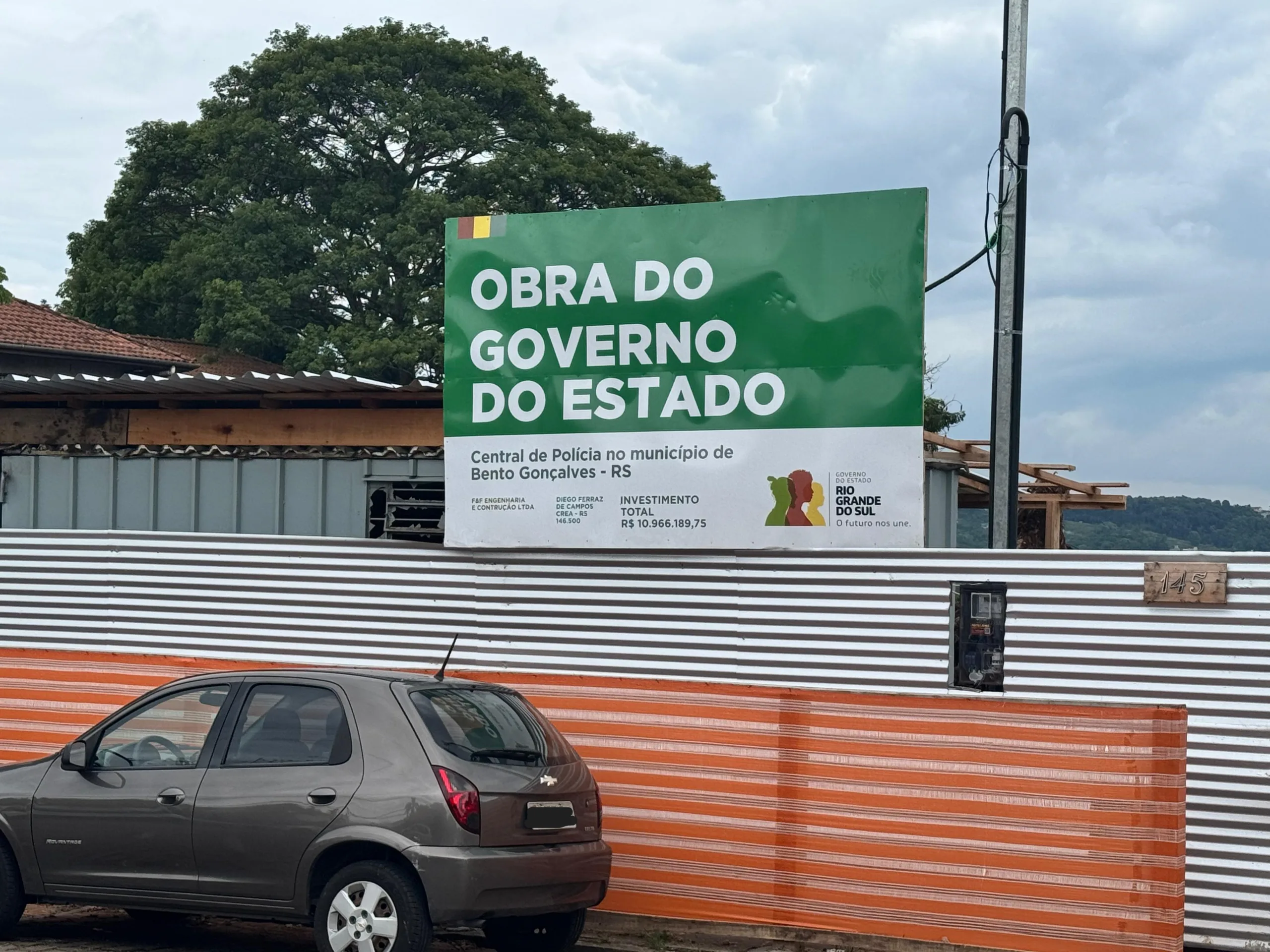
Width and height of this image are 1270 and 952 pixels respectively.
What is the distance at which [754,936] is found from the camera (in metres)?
9.16

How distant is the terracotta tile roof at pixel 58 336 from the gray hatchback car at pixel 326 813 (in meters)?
22.3

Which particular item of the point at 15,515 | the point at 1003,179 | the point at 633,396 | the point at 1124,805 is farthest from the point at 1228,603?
the point at 15,515

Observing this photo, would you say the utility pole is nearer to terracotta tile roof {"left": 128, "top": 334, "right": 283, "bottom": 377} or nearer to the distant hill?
the distant hill

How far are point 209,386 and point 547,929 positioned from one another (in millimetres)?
7553

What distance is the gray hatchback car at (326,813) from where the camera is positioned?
7.72 meters

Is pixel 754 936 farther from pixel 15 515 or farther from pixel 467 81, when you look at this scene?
pixel 467 81

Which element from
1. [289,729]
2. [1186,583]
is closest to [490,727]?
[289,729]

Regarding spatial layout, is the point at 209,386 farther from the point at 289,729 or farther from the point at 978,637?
the point at 978,637

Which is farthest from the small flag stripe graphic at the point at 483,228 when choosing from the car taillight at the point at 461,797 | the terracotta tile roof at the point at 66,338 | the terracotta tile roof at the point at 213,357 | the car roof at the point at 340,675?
the terracotta tile roof at the point at 213,357

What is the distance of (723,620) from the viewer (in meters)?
11.1

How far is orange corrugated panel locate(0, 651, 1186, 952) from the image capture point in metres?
8.30

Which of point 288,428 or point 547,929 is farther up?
point 288,428

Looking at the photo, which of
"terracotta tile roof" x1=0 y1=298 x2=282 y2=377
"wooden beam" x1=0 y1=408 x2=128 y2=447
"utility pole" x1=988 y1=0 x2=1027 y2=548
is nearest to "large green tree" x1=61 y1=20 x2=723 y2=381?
"terracotta tile roof" x1=0 y1=298 x2=282 y2=377

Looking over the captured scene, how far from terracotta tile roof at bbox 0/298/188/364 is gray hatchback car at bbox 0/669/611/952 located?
2232 cm
